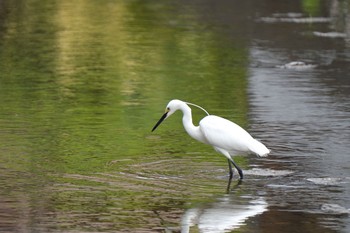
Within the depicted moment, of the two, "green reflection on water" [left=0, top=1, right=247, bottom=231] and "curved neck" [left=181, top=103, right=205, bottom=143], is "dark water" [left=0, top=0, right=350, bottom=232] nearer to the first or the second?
"green reflection on water" [left=0, top=1, right=247, bottom=231]

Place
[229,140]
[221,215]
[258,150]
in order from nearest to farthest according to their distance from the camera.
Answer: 1. [221,215]
2. [258,150]
3. [229,140]

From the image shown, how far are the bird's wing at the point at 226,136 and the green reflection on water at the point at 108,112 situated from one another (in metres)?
0.36

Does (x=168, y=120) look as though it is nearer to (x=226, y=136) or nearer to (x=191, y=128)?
(x=191, y=128)

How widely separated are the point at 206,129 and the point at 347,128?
3671mm

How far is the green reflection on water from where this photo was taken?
11312 millimetres

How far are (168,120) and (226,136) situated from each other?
389 cm

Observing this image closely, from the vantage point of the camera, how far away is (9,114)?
53.9ft

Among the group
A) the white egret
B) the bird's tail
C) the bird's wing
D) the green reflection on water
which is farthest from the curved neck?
the bird's tail

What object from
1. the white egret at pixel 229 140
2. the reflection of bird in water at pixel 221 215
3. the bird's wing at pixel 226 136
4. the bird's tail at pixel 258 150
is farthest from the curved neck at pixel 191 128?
the reflection of bird in water at pixel 221 215

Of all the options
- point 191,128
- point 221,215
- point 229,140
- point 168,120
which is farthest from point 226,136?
point 168,120

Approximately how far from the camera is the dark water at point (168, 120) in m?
10.9

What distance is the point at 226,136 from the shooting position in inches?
492

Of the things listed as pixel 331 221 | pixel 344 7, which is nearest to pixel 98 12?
pixel 344 7

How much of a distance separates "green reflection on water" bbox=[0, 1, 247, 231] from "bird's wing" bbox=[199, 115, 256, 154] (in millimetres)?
358
